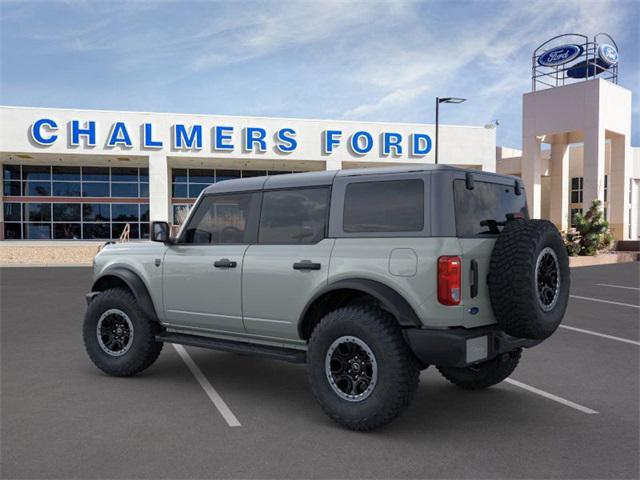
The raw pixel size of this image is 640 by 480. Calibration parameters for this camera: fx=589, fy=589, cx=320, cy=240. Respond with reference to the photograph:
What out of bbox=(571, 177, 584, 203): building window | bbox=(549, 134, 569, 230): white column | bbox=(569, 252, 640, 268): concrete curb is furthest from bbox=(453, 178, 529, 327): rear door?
bbox=(571, 177, 584, 203): building window

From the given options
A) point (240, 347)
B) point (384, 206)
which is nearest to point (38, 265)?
point (240, 347)

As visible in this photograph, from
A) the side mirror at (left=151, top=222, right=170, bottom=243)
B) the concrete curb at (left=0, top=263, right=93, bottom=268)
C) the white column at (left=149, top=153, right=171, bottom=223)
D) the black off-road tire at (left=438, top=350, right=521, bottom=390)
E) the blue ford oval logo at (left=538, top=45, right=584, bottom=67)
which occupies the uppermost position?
the blue ford oval logo at (left=538, top=45, right=584, bottom=67)

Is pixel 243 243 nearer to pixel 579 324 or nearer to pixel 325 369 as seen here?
pixel 325 369

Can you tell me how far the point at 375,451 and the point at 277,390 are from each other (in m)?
1.76

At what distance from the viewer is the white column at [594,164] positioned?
31.9 metres

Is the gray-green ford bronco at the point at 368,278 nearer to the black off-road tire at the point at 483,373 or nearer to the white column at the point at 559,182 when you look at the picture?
the black off-road tire at the point at 483,373

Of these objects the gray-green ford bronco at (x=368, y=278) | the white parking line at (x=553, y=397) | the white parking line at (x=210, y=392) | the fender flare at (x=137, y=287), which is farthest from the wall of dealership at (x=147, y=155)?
the white parking line at (x=553, y=397)

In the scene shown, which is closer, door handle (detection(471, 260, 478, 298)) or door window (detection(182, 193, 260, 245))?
door handle (detection(471, 260, 478, 298))

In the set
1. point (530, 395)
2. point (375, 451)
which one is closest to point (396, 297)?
point (375, 451)

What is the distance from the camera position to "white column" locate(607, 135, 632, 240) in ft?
110

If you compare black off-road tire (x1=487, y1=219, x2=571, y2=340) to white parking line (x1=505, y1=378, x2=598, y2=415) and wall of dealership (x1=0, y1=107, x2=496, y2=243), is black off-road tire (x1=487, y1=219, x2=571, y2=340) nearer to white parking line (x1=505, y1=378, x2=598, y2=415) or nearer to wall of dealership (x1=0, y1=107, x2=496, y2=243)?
white parking line (x1=505, y1=378, x2=598, y2=415)

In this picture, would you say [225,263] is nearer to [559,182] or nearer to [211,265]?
[211,265]

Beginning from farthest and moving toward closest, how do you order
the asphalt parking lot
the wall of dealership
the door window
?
the wall of dealership → the door window → the asphalt parking lot

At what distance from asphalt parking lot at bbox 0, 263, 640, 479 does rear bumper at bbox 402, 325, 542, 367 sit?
2.08 ft
